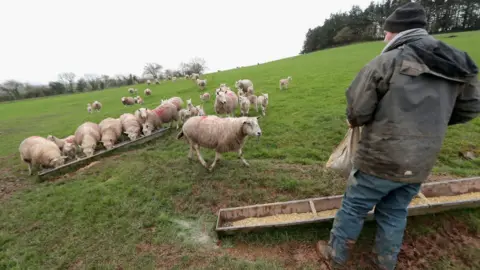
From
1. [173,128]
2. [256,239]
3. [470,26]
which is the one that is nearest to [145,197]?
[256,239]

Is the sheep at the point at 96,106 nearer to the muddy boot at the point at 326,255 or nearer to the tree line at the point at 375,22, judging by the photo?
the muddy boot at the point at 326,255

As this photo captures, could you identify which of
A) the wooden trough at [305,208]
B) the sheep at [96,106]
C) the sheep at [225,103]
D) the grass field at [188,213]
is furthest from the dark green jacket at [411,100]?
the sheep at [96,106]

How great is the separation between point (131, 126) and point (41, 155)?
3.37 m

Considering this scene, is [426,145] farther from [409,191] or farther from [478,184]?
[478,184]

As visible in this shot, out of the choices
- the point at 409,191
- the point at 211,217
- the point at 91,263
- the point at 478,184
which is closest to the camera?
the point at 409,191

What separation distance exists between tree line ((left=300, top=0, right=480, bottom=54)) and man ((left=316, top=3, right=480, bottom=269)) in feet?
208

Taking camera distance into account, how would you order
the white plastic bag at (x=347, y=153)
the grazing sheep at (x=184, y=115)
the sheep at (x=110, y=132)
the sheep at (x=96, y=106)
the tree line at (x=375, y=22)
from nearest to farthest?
the white plastic bag at (x=347, y=153)
the sheep at (x=110, y=132)
the grazing sheep at (x=184, y=115)
the sheep at (x=96, y=106)
the tree line at (x=375, y=22)

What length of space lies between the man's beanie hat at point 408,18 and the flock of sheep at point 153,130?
4.06 meters

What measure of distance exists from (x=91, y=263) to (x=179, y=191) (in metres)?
2.31

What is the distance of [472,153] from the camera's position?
6.85m

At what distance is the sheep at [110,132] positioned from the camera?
9792 millimetres

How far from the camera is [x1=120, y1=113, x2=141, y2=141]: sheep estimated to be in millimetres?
10532

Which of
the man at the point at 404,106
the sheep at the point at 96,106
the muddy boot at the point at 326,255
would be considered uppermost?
the man at the point at 404,106

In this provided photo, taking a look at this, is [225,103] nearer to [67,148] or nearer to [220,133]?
[220,133]
